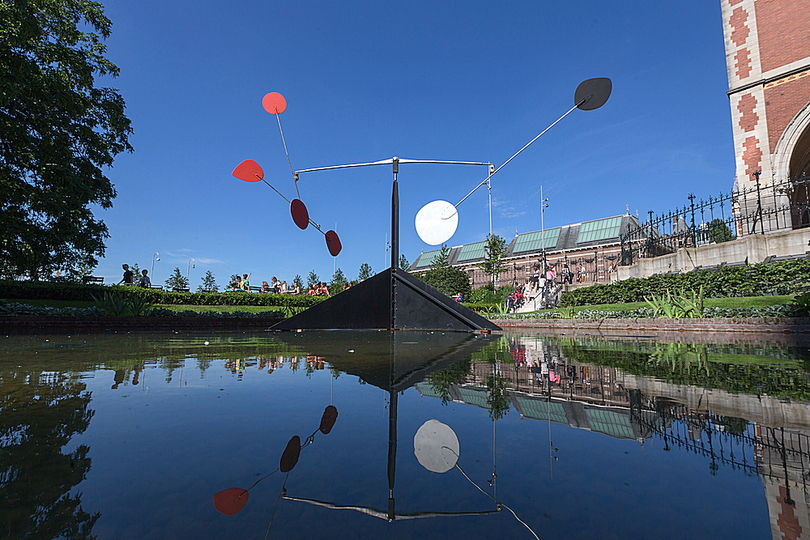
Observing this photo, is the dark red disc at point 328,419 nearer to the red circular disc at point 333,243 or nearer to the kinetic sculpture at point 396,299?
the kinetic sculpture at point 396,299

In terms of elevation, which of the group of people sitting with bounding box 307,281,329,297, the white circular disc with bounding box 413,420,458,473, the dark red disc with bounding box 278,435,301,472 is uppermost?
the group of people sitting with bounding box 307,281,329,297

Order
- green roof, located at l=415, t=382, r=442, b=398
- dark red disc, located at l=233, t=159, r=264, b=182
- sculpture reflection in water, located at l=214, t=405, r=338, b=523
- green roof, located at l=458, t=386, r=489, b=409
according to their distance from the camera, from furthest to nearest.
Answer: dark red disc, located at l=233, t=159, r=264, b=182
green roof, located at l=415, t=382, r=442, b=398
green roof, located at l=458, t=386, r=489, b=409
sculpture reflection in water, located at l=214, t=405, r=338, b=523

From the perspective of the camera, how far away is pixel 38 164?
12289 mm

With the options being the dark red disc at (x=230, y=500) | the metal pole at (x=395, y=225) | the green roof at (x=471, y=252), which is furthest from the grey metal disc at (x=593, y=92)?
the green roof at (x=471, y=252)

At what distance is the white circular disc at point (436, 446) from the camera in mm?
1267

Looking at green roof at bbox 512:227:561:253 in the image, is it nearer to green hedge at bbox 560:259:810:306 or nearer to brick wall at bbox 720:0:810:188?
brick wall at bbox 720:0:810:188

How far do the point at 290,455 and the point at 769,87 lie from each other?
23274mm

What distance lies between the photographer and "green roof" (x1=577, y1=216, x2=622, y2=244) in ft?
170

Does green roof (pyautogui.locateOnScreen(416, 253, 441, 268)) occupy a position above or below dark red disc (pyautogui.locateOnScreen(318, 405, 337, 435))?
above

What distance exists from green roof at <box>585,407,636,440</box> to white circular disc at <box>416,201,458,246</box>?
4.35 m

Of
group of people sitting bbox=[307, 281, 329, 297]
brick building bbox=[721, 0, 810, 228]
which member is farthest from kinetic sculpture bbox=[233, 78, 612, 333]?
brick building bbox=[721, 0, 810, 228]

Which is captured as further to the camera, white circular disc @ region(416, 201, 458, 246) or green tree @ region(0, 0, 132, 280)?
green tree @ region(0, 0, 132, 280)

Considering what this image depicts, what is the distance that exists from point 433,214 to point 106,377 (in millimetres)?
4966

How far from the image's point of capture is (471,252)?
68750 mm
